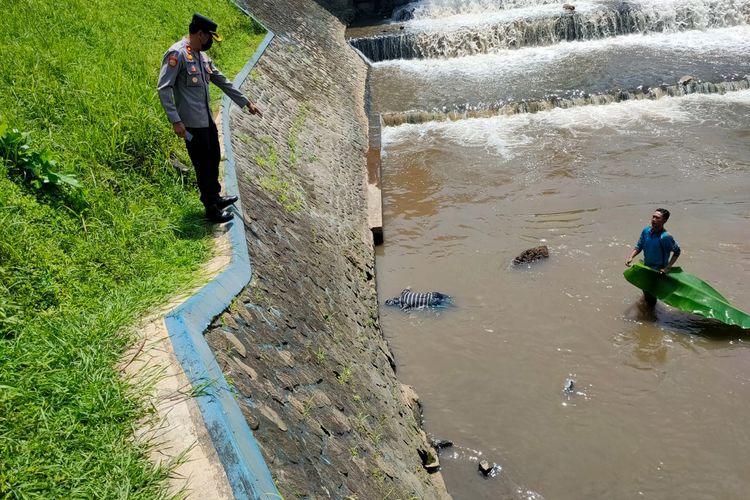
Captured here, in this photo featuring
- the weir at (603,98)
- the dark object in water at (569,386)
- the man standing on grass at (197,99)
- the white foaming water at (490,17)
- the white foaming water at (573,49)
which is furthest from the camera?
the white foaming water at (490,17)

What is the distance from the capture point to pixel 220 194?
6.05m

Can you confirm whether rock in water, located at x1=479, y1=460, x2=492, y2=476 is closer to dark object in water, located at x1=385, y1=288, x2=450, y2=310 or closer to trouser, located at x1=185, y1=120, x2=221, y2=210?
dark object in water, located at x1=385, y1=288, x2=450, y2=310

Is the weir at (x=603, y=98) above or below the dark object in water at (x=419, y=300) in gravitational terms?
above

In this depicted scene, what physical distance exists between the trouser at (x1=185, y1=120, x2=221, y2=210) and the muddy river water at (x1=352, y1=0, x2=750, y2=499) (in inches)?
A: 119

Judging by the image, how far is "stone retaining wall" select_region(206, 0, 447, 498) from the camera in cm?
376

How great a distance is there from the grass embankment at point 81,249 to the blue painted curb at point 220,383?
0.30 metres

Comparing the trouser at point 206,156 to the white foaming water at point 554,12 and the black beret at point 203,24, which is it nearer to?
the black beret at point 203,24

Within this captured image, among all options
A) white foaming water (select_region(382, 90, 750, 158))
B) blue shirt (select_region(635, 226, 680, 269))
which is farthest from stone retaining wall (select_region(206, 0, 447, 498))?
blue shirt (select_region(635, 226, 680, 269))

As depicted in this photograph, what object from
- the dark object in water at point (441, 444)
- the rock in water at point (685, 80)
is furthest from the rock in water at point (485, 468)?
the rock in water at point (685, 80)

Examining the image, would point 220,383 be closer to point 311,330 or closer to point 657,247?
point 311,330

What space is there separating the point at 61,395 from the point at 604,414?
16.1ft

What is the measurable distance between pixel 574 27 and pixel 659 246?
13.5 m

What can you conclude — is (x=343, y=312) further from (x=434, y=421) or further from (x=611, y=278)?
(x=611, y=278)

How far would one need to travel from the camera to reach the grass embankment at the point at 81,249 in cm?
284
